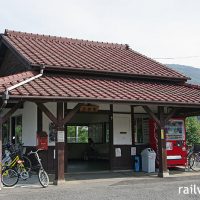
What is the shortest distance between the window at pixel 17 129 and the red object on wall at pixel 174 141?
5164 millimetres

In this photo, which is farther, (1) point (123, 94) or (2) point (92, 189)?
(1) point (123, 94)

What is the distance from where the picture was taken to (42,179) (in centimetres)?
1062

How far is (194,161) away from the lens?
15664 mm

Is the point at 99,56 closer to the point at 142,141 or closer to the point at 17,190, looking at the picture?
the point at 142,141

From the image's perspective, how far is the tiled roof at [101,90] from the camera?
36.8 ft

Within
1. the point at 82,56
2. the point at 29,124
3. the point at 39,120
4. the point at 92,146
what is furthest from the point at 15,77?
the point at 92,146

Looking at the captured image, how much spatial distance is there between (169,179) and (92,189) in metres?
3.25

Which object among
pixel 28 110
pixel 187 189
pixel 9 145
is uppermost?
pixel 28 110

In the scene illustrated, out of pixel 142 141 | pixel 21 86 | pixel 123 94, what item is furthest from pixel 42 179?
pixel 142 141

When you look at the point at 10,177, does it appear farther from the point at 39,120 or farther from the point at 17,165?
the point at 39,120

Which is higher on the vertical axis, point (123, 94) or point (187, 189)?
point (123, 94)

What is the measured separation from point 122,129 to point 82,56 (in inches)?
140

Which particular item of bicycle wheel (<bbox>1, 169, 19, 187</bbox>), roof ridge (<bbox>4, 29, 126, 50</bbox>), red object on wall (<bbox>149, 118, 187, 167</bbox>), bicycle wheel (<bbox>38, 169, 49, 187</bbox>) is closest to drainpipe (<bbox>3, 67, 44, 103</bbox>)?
bicycle wheel (<bbox>1, 169, 19, 187</bbox>)

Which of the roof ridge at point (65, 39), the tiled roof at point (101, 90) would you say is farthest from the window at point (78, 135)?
the tiled roof at point (101, 90)
